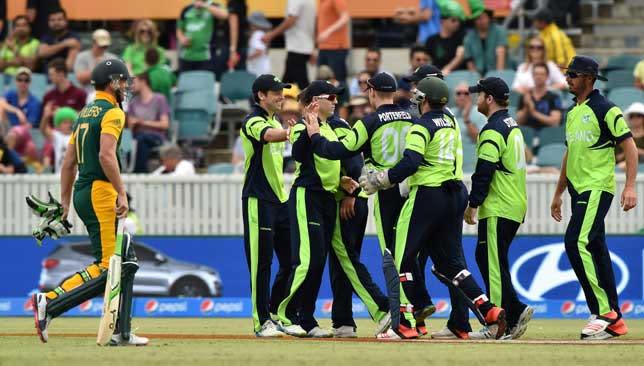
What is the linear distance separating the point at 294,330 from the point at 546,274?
21.2 feet

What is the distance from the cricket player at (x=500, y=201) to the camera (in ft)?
43.3

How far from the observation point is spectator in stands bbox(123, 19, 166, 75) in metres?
23.0

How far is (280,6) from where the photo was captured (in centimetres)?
2541

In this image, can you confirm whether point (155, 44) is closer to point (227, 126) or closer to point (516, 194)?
point (227, 126)

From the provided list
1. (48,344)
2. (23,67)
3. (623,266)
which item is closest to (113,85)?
(48,344)

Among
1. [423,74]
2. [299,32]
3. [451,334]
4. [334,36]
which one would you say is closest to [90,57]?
[299,32]

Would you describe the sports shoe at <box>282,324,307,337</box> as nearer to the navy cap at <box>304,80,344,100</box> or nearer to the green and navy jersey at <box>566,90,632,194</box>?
the navy cap at <box>304,80,344,100</box>

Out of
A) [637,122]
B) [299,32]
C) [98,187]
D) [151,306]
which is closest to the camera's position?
[98,187]

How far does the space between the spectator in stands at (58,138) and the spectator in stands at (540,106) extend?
20.8 ft

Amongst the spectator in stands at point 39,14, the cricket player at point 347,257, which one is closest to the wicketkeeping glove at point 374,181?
the cricket player at point 347,257

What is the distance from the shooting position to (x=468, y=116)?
20.9 meters

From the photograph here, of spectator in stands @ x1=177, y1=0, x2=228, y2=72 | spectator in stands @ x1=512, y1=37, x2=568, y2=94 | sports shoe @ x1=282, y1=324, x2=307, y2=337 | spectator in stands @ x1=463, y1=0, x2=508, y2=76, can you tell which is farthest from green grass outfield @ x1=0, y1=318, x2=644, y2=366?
spectator in stands @ x1=177, y1=0, x2=228, y2=72

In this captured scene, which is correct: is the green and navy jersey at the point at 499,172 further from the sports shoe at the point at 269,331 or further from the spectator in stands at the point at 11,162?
the spectator in stands at the point at 11,162

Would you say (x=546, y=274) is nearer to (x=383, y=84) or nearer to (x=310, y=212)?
(x=310, y=212)
